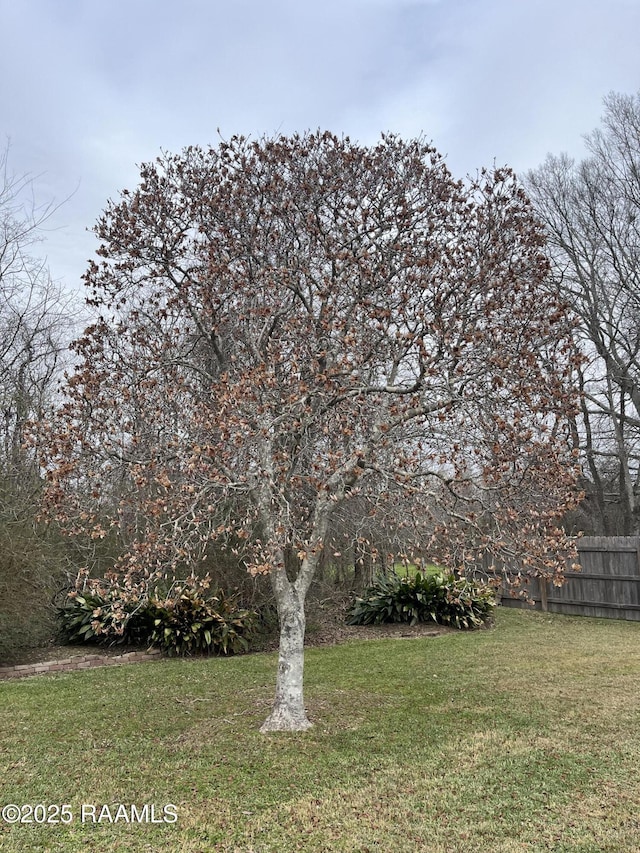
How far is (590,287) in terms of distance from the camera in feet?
47.9

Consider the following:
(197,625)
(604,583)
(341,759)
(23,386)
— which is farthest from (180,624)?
(604,583)

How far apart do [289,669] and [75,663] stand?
13.8 feet

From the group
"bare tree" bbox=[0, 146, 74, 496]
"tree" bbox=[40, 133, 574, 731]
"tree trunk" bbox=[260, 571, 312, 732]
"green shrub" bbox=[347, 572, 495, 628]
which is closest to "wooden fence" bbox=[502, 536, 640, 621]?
"green shrub" bbox=[347, 572, 495, 628]

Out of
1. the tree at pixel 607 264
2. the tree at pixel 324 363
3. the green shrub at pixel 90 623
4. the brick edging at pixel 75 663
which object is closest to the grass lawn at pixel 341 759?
the brick edging at pixel 75 663

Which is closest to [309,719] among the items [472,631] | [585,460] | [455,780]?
[455,780]

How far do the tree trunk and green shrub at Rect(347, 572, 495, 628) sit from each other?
5.94 meters

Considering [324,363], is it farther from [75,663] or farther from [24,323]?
[24,323]

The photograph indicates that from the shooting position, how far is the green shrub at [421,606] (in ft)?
34.6

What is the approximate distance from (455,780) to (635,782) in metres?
1.05

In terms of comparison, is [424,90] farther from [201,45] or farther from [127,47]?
[127,47]

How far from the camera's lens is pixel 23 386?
437 inches

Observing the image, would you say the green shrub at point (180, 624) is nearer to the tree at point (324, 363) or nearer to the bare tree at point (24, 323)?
the bare tree at point (24, 323)

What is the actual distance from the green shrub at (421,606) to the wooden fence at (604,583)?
1770mm

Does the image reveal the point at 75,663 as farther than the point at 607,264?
No
